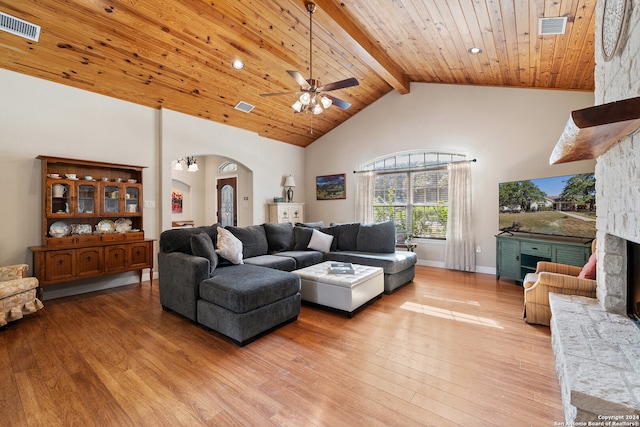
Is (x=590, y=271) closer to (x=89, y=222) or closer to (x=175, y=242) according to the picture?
(x=175, y=242)

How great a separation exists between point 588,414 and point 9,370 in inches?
142

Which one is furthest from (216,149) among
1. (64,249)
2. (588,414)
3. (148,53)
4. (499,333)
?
(588,414)

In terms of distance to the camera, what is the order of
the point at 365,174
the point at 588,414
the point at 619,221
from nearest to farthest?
1. the point at 588,414
2. the point at 619,221
3. the point at 365,174

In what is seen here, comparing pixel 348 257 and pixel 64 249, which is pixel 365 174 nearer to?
pixel 348 257

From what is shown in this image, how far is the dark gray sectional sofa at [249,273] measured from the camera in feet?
8.30

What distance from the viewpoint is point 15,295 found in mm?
2850

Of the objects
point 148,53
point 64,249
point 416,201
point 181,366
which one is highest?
point 148,53

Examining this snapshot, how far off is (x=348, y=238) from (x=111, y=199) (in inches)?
146

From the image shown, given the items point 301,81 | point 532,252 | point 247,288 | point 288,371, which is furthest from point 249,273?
point 532,252

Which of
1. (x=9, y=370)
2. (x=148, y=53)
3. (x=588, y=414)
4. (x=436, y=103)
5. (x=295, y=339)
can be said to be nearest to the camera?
(x=588, y=414)

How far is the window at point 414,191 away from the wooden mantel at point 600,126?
145 inches

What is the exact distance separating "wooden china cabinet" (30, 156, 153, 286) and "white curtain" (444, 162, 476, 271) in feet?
17.3

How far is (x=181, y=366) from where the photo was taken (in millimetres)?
2139

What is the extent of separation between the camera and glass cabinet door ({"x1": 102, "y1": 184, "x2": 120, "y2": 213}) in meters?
4.06
